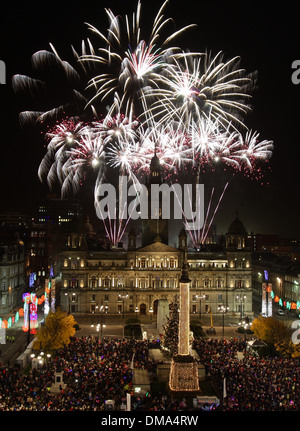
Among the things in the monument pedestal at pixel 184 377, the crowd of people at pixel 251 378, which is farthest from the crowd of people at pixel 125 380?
the monument pedestal at pixel 184 377

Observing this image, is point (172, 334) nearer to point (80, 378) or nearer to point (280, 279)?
point (80, 378)

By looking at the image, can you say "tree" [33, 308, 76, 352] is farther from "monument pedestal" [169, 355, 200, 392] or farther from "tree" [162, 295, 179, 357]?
"monument pedestal" [169, 355, 200, 392]

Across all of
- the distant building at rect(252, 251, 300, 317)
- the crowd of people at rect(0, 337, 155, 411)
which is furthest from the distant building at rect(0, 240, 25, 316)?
the distant building at rect(252, 251, 300, 317)

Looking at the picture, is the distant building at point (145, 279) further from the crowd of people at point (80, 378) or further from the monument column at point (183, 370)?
the monument column at point (183, 370)

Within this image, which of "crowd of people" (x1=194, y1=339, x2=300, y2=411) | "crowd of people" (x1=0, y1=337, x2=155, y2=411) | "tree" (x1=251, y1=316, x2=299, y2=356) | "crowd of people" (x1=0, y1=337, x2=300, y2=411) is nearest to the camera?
"crowd of people" (x1=0, y1=337, x2=155, y2=411)

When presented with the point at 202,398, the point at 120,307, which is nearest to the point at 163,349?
the point at 202,398

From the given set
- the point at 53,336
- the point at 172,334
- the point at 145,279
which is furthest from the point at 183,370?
the point at 145,279
